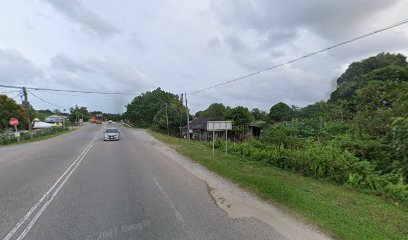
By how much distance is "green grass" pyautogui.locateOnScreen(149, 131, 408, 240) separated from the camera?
4.87m

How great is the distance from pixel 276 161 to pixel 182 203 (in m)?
6.97

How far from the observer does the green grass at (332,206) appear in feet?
16.0

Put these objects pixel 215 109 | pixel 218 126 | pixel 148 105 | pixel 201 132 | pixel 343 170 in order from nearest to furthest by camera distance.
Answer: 1. pixel 343 170
2. pixel 218 126
3. pixel 201 132
4. pixel 148 105
5. pixel 215 109

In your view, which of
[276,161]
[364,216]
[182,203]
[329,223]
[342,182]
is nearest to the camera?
[329,223]

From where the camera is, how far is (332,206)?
616 centimetres

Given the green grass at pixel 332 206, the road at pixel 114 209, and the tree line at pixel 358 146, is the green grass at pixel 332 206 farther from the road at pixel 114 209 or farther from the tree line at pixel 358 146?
the road at pixel 114 209

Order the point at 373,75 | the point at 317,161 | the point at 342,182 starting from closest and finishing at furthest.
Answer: the point at 342,182 < the point at 317,161 < the point at 373,75

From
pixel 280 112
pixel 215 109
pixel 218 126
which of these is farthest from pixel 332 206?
pixel 215 109

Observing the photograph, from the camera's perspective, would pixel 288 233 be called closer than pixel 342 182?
Yes

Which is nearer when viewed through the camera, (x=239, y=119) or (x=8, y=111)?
(x=239, y=119)

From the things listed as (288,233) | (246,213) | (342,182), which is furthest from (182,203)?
(342,182)

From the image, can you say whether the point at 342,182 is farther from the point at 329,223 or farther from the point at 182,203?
the point at 182,203

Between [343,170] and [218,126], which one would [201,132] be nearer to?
[218,126]

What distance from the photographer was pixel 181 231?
4.71m
